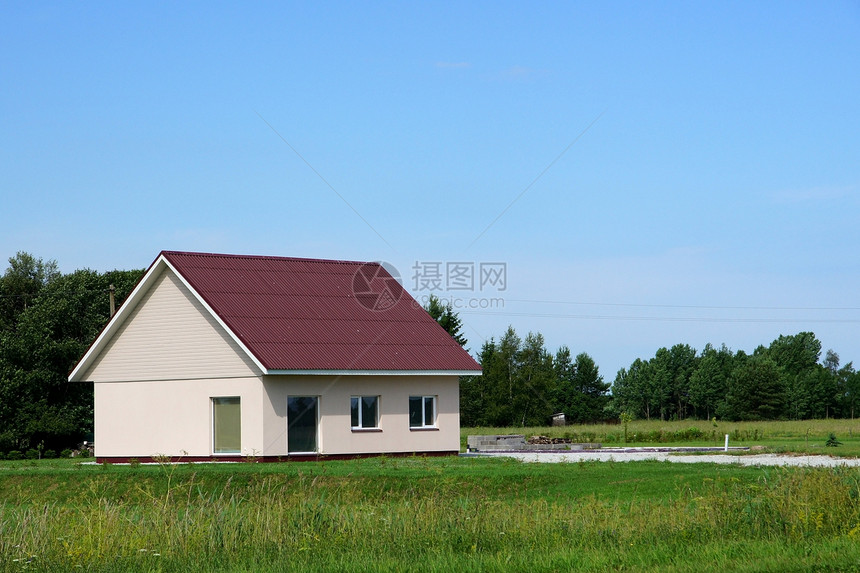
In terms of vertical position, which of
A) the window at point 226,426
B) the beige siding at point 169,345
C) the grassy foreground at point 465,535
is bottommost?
the grassy foreground at point 465,535

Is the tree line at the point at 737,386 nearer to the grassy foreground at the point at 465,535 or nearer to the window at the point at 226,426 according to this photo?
the window at the point at 226,426

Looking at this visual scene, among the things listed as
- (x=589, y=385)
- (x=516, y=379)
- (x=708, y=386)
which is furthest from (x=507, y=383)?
(x=708, y=386)

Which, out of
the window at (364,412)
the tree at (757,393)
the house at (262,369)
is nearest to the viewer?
the house at (262,369)

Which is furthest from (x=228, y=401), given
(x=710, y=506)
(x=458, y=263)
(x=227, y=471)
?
(x=710, y=506)

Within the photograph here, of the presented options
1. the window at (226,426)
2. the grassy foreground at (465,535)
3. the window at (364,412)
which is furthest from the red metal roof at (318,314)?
the grassy foreground at (465,535)

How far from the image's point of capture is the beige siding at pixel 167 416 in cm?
3178

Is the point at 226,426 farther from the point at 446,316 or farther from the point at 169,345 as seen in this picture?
the point at 446,316

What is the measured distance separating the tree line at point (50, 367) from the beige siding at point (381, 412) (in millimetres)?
22918

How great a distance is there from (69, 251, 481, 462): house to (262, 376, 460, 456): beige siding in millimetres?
41

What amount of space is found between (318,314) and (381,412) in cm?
409

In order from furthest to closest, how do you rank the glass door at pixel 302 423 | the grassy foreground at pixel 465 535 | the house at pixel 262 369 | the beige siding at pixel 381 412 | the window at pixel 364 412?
the window at pixel 364 412 → the glass door at pixel 302 423 → the house at pixel 262 369 → the beige siding at pixel 381 412 → the grassy foreground at pixel 465 535

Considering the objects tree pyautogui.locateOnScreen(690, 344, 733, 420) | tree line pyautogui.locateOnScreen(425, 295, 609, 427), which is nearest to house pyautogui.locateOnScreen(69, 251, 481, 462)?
tree line pyautogui.locateOnScreen(425, 295, 609, 427)

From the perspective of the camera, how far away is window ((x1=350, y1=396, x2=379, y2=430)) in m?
33.4

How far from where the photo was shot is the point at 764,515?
13461 millimetres
